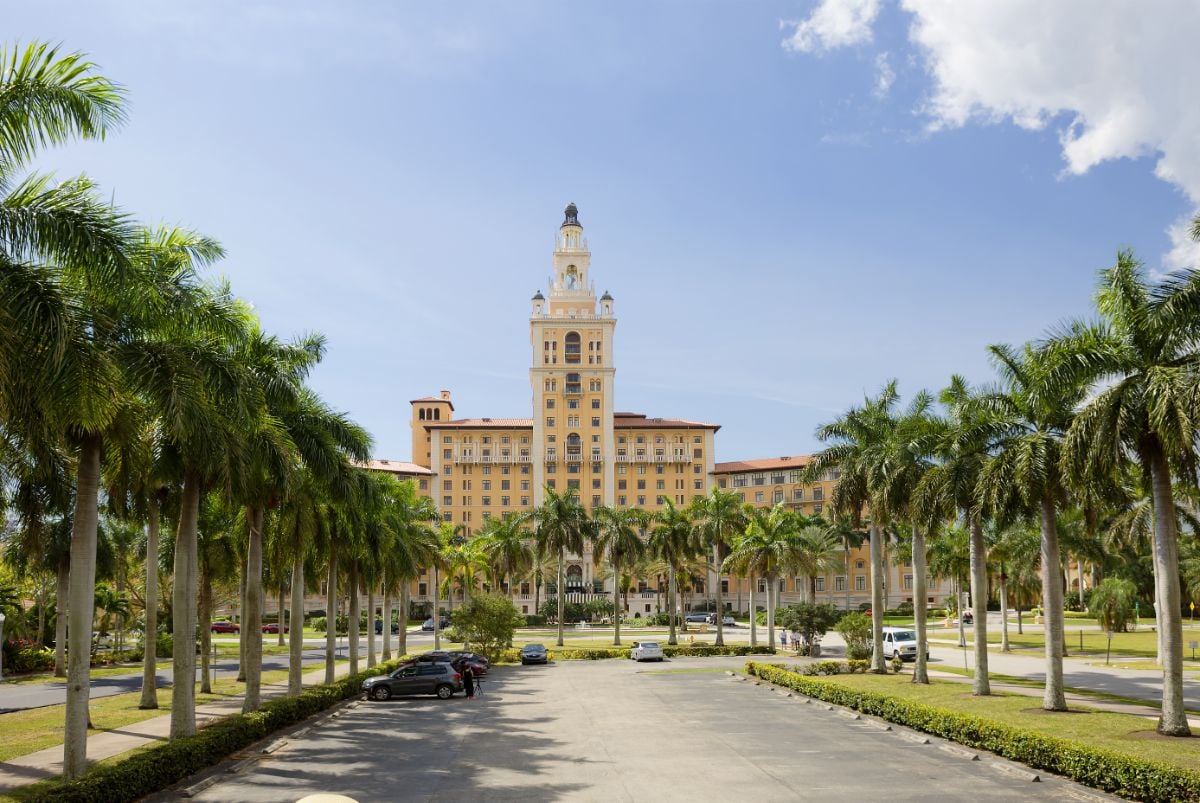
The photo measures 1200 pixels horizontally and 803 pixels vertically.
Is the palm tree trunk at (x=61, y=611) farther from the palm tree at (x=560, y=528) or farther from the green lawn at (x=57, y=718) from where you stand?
the palm tree at (x=560, y=528)

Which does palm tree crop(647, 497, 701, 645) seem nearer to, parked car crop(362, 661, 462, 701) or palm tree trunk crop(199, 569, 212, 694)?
parked car crop(362, 661, 462, 701)

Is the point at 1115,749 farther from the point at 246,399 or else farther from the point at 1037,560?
the point at 1037,560

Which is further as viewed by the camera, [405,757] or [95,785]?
[405,757]

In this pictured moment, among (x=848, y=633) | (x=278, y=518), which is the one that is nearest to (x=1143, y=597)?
(x=848, y=633)

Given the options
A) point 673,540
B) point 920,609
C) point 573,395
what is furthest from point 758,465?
point 920,609

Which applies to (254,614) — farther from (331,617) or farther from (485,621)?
(485,621)

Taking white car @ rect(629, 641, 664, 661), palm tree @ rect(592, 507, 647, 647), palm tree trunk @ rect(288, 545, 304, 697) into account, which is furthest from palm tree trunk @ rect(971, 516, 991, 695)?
palm tree @ rect(592, 507, 647, 647)

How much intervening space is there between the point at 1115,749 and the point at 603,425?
5015 inches

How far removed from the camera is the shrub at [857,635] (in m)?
45.7

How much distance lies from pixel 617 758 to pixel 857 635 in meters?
27.3

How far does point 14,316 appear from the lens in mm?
13055

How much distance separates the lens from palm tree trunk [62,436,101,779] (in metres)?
17.3

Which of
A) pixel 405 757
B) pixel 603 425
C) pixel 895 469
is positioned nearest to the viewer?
pixel 405 757

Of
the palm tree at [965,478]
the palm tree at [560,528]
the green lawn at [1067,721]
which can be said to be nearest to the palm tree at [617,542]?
the palm tree at [560,528]
